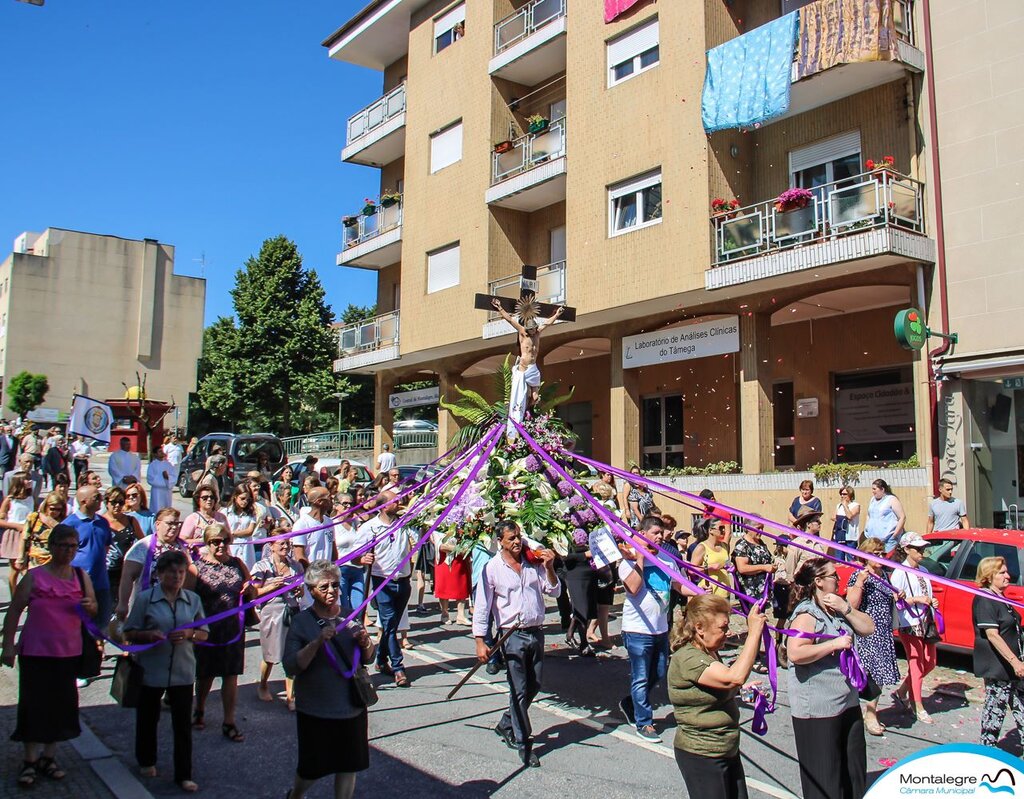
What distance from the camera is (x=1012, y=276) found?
14102mm

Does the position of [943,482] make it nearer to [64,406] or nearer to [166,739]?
[166,739]

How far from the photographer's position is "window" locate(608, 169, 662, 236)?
18.5m

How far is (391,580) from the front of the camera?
9.16 metres

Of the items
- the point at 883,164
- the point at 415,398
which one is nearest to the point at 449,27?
the point at 415,398

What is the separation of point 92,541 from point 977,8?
15355mm

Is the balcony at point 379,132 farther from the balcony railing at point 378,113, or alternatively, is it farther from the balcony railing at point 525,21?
the balcony railing at point 525,21

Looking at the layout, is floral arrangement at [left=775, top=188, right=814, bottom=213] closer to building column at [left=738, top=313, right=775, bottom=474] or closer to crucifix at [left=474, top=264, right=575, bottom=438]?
building column at [left=738, top=313, right=775, bottom=474]

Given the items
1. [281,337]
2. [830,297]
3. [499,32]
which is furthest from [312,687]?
[281,337]

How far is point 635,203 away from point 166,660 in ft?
49.3

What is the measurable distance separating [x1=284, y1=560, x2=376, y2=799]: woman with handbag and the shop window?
1512cm

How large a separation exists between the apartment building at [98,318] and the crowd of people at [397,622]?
56.4 meters

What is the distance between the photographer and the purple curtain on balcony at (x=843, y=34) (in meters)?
14.9

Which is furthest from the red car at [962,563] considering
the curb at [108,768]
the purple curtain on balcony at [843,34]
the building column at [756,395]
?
the purple curtain on balcony at [843,34]

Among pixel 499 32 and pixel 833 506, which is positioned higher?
pixel 499 32
